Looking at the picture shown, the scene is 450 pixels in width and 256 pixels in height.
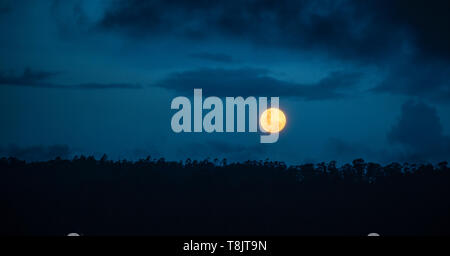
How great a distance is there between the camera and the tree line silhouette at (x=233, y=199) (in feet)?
226

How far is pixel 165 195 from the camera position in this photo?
80.1m

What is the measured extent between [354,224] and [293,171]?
11449 mm

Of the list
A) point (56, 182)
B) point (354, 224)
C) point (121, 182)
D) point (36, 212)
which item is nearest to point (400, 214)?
point (354, 224)

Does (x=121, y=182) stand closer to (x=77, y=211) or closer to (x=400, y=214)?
(x=77, y=211)

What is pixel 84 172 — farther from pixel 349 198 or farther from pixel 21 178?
pixel 349 198

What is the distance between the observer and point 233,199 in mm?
73812

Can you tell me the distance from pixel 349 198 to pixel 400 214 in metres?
8.81

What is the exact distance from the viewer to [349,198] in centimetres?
6969

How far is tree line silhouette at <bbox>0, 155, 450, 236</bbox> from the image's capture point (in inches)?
2714
